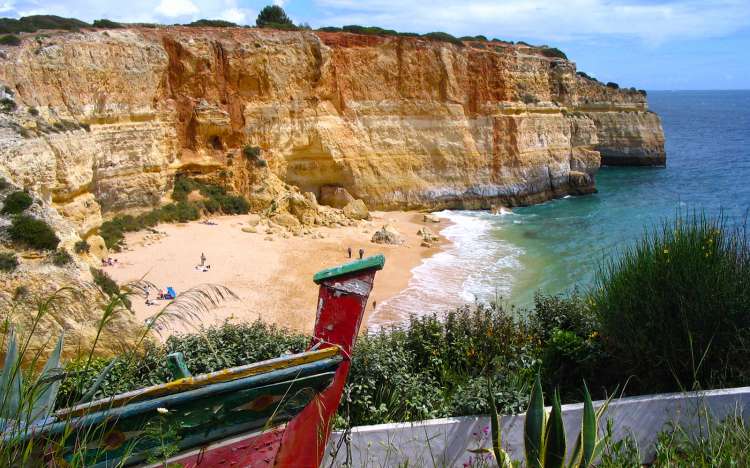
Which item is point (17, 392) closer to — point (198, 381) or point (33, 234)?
point (198, 381)

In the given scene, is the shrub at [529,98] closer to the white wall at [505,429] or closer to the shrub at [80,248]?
the shrub at [80,248]

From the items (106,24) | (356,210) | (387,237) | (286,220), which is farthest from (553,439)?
(106,24)

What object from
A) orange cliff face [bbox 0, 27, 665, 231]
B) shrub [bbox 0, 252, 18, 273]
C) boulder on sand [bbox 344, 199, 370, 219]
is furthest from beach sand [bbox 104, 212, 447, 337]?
shrub [bbox 0, 252, 18, 273]

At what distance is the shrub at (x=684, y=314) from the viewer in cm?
678

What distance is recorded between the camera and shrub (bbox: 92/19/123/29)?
1009 inches

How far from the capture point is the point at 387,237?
25562 millimetres

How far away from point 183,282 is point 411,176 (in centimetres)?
1739

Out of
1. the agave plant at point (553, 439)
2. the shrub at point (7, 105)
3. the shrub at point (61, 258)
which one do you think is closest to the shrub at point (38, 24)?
the shrub at point (7, 105)

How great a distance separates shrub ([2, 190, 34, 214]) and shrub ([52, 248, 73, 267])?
1606mm

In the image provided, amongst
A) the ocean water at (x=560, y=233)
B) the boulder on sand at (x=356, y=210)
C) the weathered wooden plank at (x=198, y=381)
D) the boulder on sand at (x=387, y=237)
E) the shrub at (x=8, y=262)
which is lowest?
the ocean water at (x=560, y=233)

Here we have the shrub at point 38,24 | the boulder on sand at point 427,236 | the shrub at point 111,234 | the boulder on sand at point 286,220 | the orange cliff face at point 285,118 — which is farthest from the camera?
the boulder on sand at point 427,236

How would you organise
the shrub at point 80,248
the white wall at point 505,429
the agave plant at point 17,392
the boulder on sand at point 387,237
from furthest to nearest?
the boulder on sand at point 387,237 < the shrub at point 80,248 < the white wall at point 505,429 < the agave plant at point 17,392

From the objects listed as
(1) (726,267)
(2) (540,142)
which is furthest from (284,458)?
(2) (540,142)

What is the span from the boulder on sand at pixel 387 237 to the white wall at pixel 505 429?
63.9 feet
